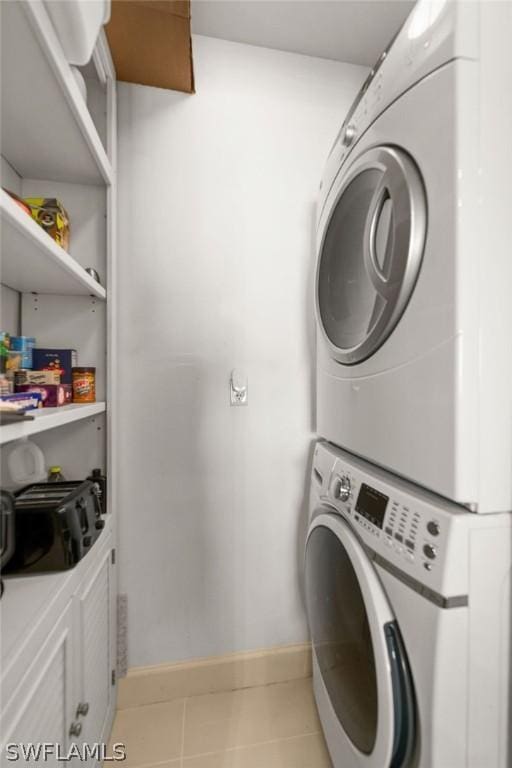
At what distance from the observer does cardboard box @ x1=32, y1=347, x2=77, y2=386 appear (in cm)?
112

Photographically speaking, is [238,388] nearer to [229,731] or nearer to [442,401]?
[442,401]

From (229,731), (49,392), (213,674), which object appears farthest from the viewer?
(213,674)

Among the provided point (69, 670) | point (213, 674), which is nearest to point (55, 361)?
point (69, 670)

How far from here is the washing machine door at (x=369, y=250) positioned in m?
0.67

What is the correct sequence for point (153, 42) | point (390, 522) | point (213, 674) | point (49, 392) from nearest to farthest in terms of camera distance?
1. point (390, 522)
2. point (49, 392)
3. point (153, 42)
4. point (213, 674)

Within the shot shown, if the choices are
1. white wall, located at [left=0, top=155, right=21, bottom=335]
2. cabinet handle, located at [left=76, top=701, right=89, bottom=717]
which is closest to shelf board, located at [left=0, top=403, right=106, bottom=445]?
white wall, located at [left=0, top=155, right=21, bottom=335]

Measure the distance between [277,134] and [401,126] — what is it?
918 mm

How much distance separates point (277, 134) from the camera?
144 cm

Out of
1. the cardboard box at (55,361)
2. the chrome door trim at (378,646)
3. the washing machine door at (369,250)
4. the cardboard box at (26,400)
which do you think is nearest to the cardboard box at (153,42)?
the washing machine door at (369,250)

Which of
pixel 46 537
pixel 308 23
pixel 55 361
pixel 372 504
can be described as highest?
pixel 308 23

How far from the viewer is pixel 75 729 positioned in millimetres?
820

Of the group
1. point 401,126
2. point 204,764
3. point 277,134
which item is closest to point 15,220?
point 401,126

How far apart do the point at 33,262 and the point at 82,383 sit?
395 mm

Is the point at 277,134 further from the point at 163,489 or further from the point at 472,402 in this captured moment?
the point at 163,489
